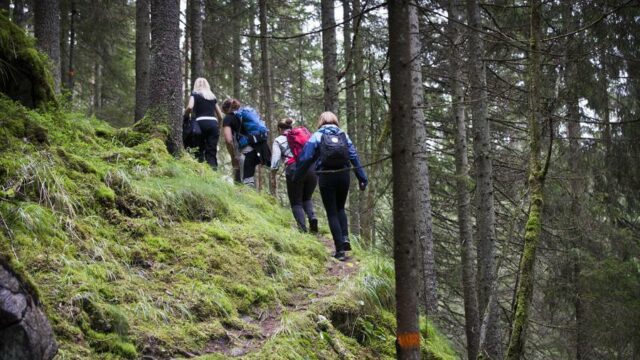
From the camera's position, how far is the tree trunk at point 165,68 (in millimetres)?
7605

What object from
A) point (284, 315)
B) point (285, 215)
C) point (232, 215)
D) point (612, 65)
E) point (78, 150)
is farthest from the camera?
point (612, 65)

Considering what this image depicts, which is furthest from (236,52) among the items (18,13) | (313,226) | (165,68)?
(313,226)

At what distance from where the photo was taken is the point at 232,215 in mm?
6453

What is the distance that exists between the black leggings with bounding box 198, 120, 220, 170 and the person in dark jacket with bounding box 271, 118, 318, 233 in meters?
1.74

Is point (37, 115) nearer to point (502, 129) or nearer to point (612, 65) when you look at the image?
point (612, 65)

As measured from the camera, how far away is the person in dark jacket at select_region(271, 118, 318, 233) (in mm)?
8094

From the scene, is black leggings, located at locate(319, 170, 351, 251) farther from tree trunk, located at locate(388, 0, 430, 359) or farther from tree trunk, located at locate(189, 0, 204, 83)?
tree trunk, located at locate(189, 0, 204, 83)

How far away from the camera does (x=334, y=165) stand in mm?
6812

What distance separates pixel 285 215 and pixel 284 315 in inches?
177

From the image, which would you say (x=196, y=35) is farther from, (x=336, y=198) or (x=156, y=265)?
(x=156, y=265)

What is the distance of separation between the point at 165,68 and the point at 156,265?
13.1 ft

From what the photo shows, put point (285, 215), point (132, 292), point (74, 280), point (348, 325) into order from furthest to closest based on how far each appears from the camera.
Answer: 1. point (285, 215)
2. point (348, 325)
3. point (132, 292)
4. point (74, 280)

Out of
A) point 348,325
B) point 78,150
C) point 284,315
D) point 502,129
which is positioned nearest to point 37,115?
point 78,150

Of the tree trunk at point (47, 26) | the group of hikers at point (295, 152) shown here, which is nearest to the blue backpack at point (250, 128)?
the group of hikers at point (295, 152)
